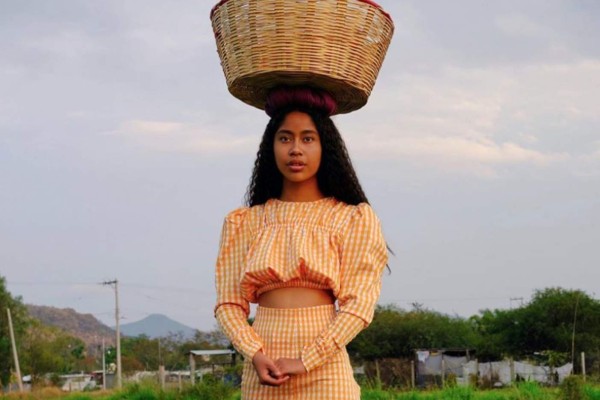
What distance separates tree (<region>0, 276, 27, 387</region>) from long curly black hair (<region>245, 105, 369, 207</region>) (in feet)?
131

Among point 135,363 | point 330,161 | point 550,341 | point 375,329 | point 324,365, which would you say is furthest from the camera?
point 135,363

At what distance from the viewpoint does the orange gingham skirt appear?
3561 mm

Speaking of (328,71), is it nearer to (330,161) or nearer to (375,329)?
(330,161)

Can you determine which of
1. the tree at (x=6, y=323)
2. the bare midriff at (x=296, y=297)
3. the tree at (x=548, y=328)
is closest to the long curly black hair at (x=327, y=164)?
the bare midriff at (x=296, y=297)

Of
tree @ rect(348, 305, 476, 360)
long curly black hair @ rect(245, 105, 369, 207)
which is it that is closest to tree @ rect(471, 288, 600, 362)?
tree @ rect(348, 305, 476, 360)

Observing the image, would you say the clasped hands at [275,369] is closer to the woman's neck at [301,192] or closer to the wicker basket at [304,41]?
the woman's neck at [301,192]

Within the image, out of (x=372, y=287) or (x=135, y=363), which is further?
(x=135, y=363)

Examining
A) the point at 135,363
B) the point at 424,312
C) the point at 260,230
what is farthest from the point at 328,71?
the point at 135,363

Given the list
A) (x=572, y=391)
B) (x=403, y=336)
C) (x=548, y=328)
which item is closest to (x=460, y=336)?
(x=403, y=336)

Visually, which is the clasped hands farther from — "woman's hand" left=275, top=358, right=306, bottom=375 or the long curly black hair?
the long curly black hair

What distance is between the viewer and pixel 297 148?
3.78 metres

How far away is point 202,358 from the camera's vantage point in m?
46.6

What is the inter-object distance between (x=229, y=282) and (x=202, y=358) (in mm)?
43665

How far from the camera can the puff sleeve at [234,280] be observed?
11.9 feet
